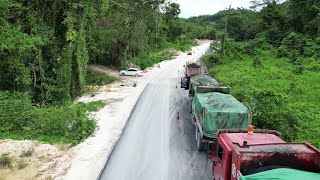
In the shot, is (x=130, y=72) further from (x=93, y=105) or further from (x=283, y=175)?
(x=283, y=175)

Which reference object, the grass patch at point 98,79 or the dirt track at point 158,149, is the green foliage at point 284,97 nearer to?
the dirt track at point 158,149

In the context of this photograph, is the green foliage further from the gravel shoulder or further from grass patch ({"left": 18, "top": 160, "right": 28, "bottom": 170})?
grass patch ({"left": 18, "top": 160, "right": 28, "bottom": 170})

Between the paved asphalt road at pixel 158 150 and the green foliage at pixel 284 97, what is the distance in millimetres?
4197

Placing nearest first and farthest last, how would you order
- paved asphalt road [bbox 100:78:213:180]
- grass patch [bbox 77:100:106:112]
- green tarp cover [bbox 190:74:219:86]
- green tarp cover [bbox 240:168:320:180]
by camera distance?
green tarp cover [bbox 240:168:320:180] < paved asphalt road [bbox 100:78:213:180] < green tarp cover [bbox 190:74:219:86] < grass patch [bbox 77:100:106:112]

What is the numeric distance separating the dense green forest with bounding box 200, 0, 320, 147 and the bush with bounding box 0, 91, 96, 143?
9.94 m

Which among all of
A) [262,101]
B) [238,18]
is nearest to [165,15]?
[238,18]

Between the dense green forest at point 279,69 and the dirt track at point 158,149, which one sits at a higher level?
the dense green forest at point 279,69

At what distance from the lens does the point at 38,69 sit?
23.2 metres

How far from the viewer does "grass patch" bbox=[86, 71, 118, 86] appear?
110 feet

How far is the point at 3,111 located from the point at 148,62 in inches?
1282

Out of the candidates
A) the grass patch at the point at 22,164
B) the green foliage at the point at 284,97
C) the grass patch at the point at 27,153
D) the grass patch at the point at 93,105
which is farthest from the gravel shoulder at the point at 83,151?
the green foliage at the point at 284,97

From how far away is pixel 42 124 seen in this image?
15.8 meters

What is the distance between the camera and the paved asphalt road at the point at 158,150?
11914 millimetres

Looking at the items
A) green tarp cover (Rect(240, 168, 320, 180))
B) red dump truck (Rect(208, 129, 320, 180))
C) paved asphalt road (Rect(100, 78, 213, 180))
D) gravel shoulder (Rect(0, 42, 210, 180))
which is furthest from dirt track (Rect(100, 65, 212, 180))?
green tarp cover (Rect(240, 168, 320, 180))
